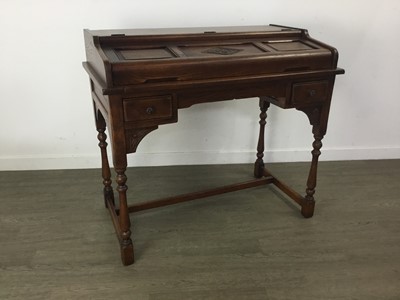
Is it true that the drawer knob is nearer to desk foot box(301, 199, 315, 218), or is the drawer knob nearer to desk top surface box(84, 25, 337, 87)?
desk top surface box(84, 25, 337, 87)

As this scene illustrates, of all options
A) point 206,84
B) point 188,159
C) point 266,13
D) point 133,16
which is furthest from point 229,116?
point 206,84

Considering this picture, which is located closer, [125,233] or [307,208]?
[125,233]

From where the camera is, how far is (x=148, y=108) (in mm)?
1565

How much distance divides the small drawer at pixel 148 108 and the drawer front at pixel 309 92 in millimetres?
652

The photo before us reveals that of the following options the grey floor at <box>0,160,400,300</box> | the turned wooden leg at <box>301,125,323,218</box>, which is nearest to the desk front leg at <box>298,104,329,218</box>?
the turned wooden leg at <box>301,125,323,218</box>

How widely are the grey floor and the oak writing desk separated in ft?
0.67

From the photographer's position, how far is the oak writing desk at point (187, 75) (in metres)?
1.52

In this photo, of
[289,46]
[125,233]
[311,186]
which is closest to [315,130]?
[311,186]

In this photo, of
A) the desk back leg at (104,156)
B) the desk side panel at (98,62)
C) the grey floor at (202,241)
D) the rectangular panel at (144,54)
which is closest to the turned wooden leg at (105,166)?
the desk back leg at (104,156)

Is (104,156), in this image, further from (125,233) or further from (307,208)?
(307,208)

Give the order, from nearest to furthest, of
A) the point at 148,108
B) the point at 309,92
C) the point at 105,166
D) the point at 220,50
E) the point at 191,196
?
the point at 148,108, the point at 220,50, the point at 309,92, the point at 105,166, the point at 191,196

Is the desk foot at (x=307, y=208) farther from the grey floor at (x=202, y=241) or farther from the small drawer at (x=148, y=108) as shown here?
the small drawer at (x=148, y=108)

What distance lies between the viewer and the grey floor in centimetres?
171

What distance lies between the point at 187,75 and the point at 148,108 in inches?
8.6
